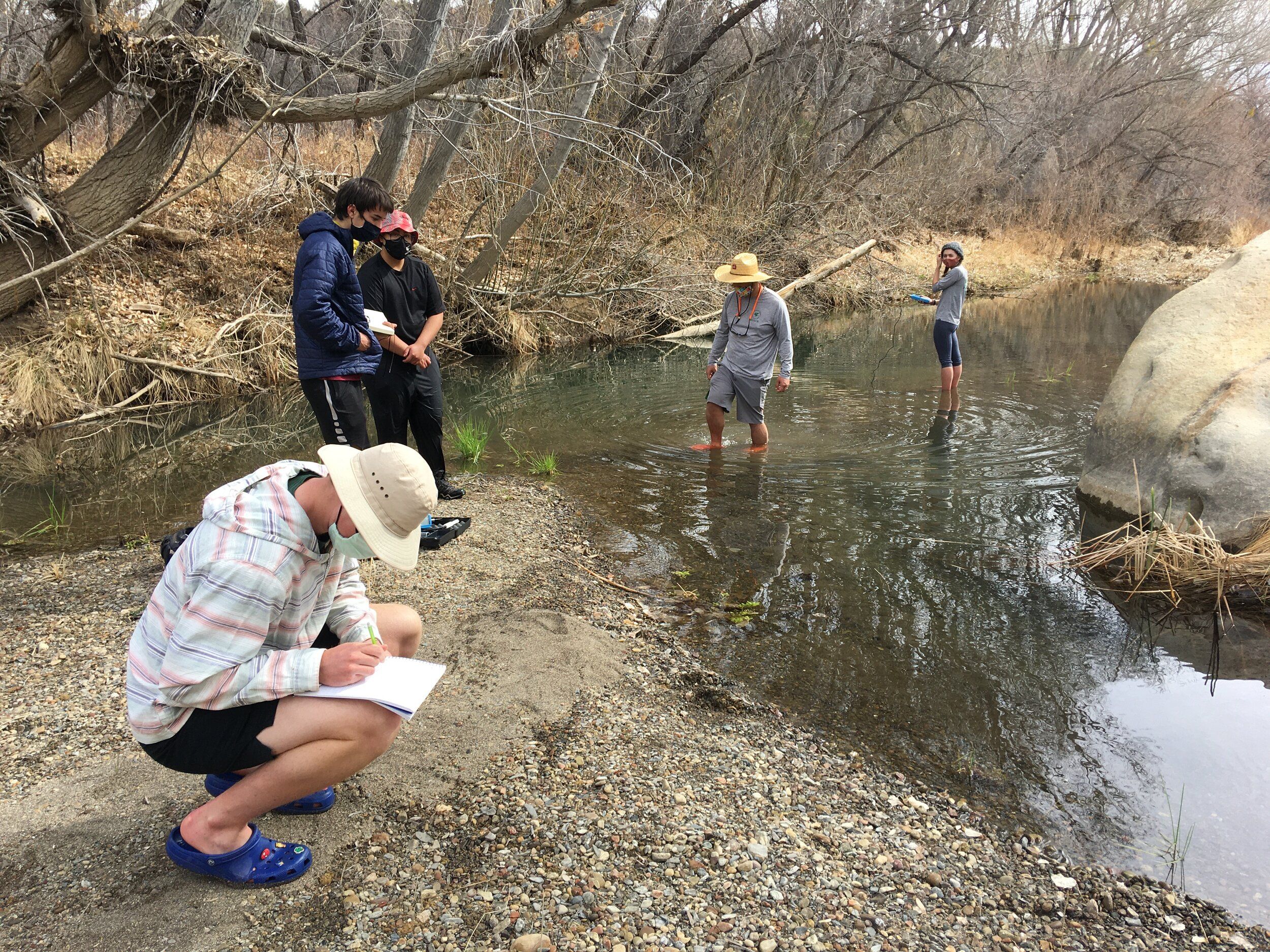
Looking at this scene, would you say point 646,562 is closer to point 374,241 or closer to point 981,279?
point 374,241

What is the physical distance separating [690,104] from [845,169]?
188 inches

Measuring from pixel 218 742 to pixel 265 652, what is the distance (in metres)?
0.27

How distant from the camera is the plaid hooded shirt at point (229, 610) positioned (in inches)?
93.9

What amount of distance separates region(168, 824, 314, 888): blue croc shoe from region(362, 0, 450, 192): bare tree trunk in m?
8.72

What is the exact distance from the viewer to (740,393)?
8109mm

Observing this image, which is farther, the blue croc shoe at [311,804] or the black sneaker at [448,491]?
the black sneaker at [448,491]

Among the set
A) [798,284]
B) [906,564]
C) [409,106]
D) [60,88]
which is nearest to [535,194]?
[409,106]

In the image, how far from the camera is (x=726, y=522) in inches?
265

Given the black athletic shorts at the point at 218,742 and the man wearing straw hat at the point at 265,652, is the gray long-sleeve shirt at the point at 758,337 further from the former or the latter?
the black athletic shorts at the point at 218,742

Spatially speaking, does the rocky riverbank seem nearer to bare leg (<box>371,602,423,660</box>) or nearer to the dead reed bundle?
bare leg (<box>371,602,423,660</box>)

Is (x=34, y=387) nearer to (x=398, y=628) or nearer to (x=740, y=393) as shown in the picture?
(x=740, y=393)

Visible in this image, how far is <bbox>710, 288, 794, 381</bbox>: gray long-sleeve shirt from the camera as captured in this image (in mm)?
7770

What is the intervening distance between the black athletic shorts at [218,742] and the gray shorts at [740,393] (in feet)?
19.6

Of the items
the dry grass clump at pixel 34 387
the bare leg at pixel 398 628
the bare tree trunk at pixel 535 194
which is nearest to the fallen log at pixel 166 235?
the dry grass clump at pixel 34 387
